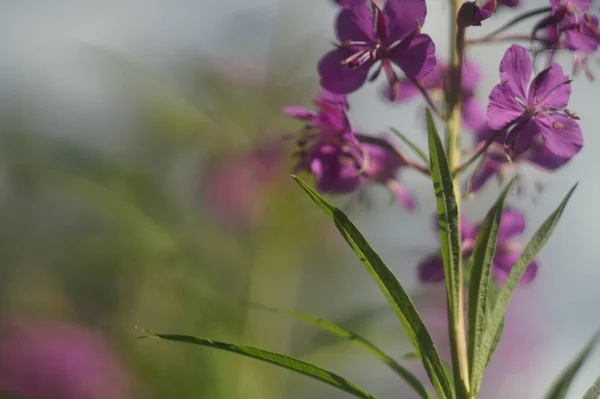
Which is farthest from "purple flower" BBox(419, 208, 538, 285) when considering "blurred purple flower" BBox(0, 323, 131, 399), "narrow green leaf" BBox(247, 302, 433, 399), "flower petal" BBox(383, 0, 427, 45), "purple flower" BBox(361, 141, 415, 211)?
"blurred purple flower" BBox(0, 323, 131, 399)

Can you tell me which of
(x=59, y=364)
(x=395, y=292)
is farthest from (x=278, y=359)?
(x=59, y=364)

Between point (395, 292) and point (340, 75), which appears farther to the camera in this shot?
point (340, 75)

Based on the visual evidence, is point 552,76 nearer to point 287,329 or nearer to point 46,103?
point 287,329

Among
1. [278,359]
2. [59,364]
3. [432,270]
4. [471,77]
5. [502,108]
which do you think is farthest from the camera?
[59,364]

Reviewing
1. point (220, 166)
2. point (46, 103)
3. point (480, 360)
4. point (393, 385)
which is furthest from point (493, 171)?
point (46, 103)

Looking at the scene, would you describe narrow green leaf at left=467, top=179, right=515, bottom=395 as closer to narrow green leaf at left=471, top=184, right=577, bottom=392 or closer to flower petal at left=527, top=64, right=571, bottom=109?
narrow green leaf at left=471, top=184, right=577, bottom=392

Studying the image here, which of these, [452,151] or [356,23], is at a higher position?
[356,23]

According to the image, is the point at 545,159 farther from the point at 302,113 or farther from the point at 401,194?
the point at 302,113
